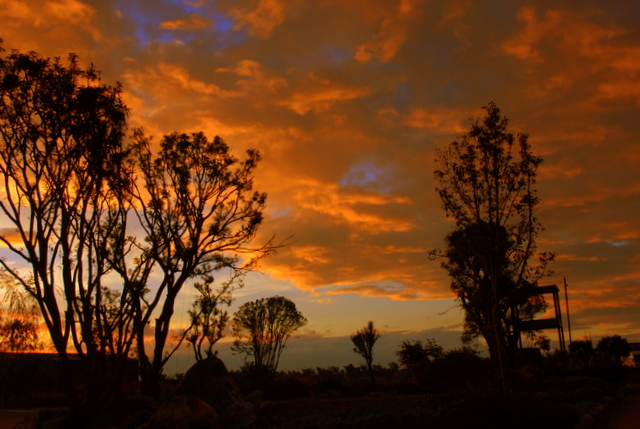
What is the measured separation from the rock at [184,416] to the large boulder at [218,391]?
1128 mm

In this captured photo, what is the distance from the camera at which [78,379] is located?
101 ft

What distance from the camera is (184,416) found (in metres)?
12.5

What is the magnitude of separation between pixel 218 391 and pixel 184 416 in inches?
101

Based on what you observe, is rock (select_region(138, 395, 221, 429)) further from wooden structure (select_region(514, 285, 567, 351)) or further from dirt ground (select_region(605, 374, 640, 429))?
wooden structure (select_region(514, 285, 567, 351))

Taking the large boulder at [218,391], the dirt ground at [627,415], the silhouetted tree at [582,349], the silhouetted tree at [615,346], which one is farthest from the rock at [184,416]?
the silhouetted tree at [615,346]

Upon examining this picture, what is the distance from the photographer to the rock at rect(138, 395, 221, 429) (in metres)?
12.4

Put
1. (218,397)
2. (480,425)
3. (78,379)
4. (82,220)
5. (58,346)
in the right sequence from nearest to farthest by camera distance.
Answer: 1. (480,425)
2. (218,397)
3. (58,346)
4. (82,220)
5. (78,379)

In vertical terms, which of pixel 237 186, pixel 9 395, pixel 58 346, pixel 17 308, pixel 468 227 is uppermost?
pixel 237 186

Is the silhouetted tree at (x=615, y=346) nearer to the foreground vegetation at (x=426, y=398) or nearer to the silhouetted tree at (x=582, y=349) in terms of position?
the silhouetted tree at (x=582, y=349)

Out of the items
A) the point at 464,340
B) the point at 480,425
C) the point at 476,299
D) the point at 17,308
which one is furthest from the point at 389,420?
the point at 464,340

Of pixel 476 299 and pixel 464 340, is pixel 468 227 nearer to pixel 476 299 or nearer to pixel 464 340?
pixel 476 299

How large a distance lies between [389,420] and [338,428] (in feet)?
4.12

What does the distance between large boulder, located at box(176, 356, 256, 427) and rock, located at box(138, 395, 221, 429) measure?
1.13 metres

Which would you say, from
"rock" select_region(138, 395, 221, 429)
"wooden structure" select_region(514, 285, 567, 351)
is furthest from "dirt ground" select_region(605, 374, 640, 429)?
"wooden structure" select_region(514, 285, 567, 351)
